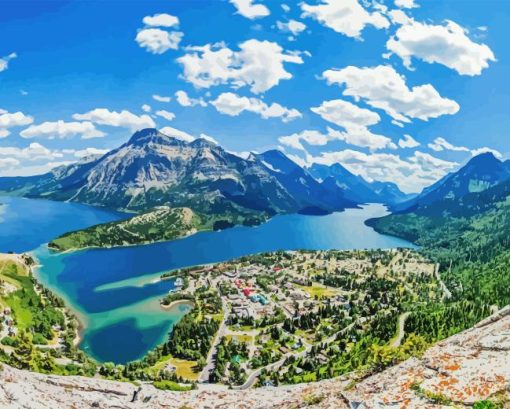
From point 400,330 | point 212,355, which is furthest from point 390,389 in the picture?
point 400,330

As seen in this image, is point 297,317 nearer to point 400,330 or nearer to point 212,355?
point 400,330

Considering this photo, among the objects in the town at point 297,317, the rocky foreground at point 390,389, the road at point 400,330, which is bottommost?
the town at point 297,317

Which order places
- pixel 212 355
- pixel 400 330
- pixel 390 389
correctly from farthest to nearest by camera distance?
pixel 400 330, pixel 212 355, pixel 390 389

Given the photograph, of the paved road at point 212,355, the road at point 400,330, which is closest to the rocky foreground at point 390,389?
the paved road at point 212,355

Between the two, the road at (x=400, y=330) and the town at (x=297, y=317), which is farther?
the road at (x=400, y=330)

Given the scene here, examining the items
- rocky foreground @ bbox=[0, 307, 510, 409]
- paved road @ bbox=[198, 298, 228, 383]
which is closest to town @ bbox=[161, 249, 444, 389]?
paved road @ bbox=[198, 298, 228, 383]

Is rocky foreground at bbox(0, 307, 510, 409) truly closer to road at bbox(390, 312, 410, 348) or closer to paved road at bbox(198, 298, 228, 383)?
paved road at bbox(198, 298, 228, 383)

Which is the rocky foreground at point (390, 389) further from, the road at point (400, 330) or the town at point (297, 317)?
the road at point (400, 330)

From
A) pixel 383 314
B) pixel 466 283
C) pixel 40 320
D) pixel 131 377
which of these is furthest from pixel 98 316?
pixel 466 283
